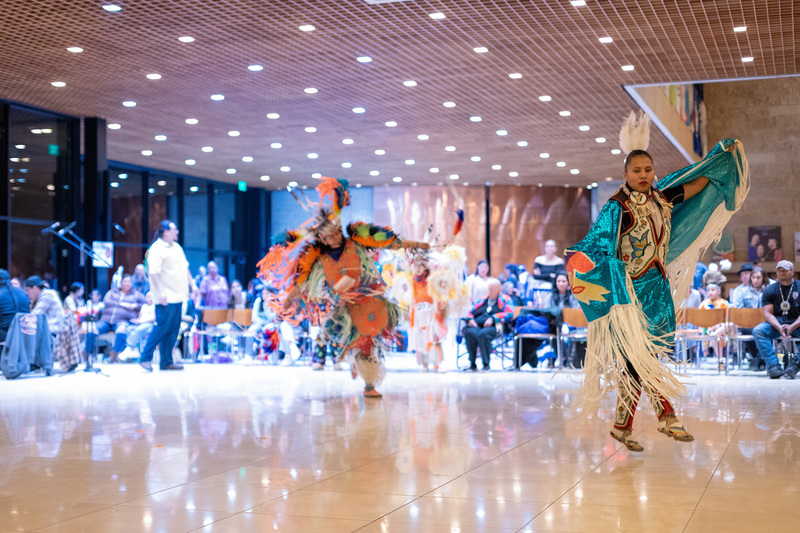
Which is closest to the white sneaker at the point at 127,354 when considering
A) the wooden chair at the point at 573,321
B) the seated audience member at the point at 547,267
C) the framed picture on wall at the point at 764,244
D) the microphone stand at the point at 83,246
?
the microphone stand at the point at 83,246

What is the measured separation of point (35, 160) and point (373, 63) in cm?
568

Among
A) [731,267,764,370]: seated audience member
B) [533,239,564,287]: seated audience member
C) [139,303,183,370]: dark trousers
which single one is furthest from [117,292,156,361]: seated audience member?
[731,267,764,370]: seated audience member

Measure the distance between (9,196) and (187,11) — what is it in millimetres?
5622

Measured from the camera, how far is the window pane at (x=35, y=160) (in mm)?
12594

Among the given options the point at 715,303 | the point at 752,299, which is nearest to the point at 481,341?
the point at 715,303

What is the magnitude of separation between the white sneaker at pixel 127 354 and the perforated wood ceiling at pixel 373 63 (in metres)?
3.41

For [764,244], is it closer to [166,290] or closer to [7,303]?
[166,290]

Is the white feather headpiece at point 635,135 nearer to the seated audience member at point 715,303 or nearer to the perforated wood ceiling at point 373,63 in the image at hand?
the perforated wood ceiling at point 373,63

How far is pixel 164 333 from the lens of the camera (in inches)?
421

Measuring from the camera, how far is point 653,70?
35.1 feet

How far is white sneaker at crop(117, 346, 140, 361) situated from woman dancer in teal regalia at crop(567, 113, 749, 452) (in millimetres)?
9152

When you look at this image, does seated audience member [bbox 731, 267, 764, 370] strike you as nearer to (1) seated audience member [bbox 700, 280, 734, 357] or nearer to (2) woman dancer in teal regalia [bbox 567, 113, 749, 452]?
(1) seated audience member [bbox 700, 280, 734, 357]

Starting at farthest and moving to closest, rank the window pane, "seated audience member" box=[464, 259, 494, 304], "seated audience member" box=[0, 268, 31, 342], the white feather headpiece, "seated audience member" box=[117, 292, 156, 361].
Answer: the window pane, "seated audience member" box=[117, 292, 156, 361], "seated audience member" box=[464, 259, 494, 304], "seated audience member" box=[0, 268, 31, 342], the white feather headpiece

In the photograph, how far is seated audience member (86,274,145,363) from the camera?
39.9 ft
